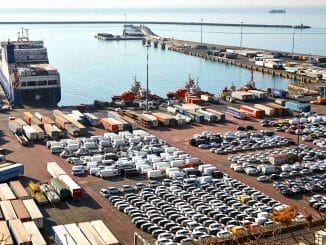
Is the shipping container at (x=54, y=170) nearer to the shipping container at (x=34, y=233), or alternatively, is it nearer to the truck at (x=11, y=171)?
the truck at (x=11, y=171)

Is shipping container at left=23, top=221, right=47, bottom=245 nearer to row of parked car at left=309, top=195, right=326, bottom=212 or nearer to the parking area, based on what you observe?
the parking area

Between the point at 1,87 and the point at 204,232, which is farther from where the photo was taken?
the point at 1,87

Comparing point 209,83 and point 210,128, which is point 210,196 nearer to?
point 210,128

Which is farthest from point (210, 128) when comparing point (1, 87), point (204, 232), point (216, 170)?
point (1, 87)

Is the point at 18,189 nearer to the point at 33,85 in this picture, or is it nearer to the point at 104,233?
the point at 104,233

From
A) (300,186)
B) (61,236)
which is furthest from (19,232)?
(300,186)
